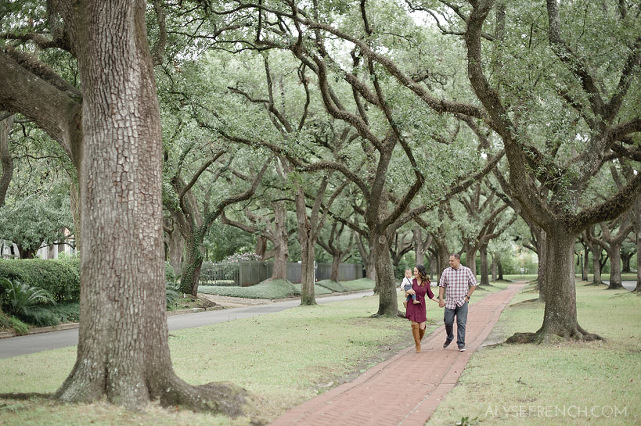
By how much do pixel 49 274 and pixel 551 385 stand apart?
50.9 feet

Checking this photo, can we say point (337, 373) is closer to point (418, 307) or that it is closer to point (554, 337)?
point (418, 307)

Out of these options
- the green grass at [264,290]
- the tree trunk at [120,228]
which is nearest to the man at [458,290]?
the tree trunk at [120,228]

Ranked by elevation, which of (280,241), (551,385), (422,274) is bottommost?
(551,385)

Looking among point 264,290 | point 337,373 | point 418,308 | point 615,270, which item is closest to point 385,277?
point 418,308

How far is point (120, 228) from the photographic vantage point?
6.33 m

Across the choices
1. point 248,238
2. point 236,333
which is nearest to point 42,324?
point 236,333

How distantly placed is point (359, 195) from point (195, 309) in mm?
12198

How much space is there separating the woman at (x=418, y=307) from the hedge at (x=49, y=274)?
1175cm

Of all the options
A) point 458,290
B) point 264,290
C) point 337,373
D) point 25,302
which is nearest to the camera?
point 337,373

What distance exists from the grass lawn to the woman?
72cm

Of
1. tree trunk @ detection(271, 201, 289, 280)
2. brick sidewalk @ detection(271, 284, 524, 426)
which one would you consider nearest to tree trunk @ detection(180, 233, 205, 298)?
tree trunk @ detection(271, 201, 289, 280)

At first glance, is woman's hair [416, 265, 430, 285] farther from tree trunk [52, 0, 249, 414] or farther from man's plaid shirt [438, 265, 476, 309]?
tree trunk [52, 0, 249, 414]

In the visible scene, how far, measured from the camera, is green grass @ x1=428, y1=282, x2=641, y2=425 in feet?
20.4

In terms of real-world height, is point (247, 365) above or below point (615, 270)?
below
